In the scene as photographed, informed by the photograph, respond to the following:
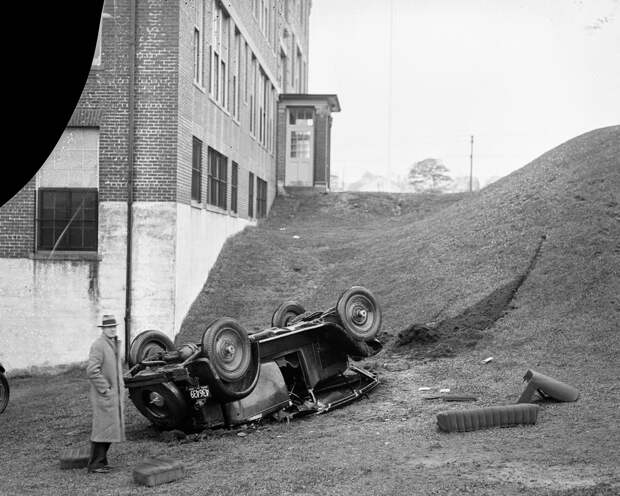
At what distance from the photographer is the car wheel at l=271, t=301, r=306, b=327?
13.3 meters

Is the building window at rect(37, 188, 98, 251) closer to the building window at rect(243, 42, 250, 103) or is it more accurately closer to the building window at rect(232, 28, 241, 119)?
the building window at rect(232, 28, 241, 119)

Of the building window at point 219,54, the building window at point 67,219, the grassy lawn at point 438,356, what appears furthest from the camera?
the building window at point 219,54

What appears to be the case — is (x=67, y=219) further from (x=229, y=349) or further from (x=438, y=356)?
(x=438, y=356)

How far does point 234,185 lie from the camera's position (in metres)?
25.7

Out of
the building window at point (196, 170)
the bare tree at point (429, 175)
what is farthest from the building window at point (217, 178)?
the bare tree at point (429, 175)

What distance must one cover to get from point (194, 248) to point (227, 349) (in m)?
9.40

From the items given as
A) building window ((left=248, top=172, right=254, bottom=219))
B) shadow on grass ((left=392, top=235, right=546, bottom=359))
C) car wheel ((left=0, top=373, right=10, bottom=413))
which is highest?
building window ((left=248, top=172, right=254, bottom=219))

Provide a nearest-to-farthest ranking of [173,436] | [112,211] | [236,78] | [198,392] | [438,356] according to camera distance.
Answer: [198,392]
[173,436]
[438,356]
[112,211]
[236,78]

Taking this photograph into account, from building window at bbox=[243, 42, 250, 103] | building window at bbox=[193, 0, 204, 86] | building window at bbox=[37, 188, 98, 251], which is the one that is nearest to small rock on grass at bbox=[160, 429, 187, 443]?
building window at bbox=[37, 188, 98, 251]

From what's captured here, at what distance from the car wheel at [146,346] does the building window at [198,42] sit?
933cm

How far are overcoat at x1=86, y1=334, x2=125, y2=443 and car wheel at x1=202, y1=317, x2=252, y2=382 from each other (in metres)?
1.56

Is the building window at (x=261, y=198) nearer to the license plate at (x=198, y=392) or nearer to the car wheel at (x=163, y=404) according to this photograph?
the car wheel at (x=163, y=404)

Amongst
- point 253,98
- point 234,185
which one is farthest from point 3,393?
point 253,98

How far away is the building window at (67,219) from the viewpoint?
17.9 m
